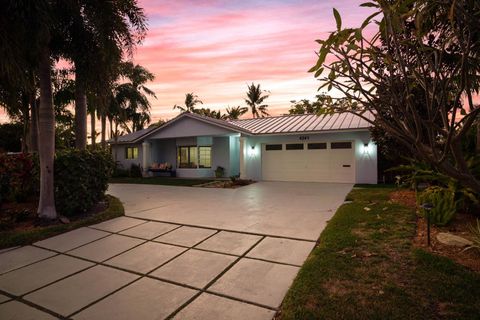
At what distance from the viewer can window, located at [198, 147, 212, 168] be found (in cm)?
1920

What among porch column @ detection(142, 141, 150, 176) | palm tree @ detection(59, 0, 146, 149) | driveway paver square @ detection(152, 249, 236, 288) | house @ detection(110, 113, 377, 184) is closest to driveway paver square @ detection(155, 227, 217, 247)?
driveway paver square @ detection(152, 249, 236, 288)

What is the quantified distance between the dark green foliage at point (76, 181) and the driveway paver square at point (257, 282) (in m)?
5.20

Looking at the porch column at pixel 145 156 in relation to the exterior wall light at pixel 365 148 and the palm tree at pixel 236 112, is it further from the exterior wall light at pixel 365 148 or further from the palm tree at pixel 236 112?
the palm tree at pixel 236 112

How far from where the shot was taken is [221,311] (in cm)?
293

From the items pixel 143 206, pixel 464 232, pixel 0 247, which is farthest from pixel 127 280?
pixel 464 232

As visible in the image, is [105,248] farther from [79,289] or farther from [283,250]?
[283,250]

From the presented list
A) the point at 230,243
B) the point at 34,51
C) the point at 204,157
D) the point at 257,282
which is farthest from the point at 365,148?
the point at 34,51

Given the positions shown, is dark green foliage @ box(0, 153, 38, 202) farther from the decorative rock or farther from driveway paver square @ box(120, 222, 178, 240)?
the decorative rock

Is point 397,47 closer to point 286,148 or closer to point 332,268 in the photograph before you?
point 332,268

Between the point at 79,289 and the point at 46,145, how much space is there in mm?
4670

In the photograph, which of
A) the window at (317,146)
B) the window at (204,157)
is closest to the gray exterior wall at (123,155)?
the window at (204,157)

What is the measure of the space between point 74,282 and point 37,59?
5.57 meters

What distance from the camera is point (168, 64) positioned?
12.6 metres

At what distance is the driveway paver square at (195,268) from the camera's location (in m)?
3.68
